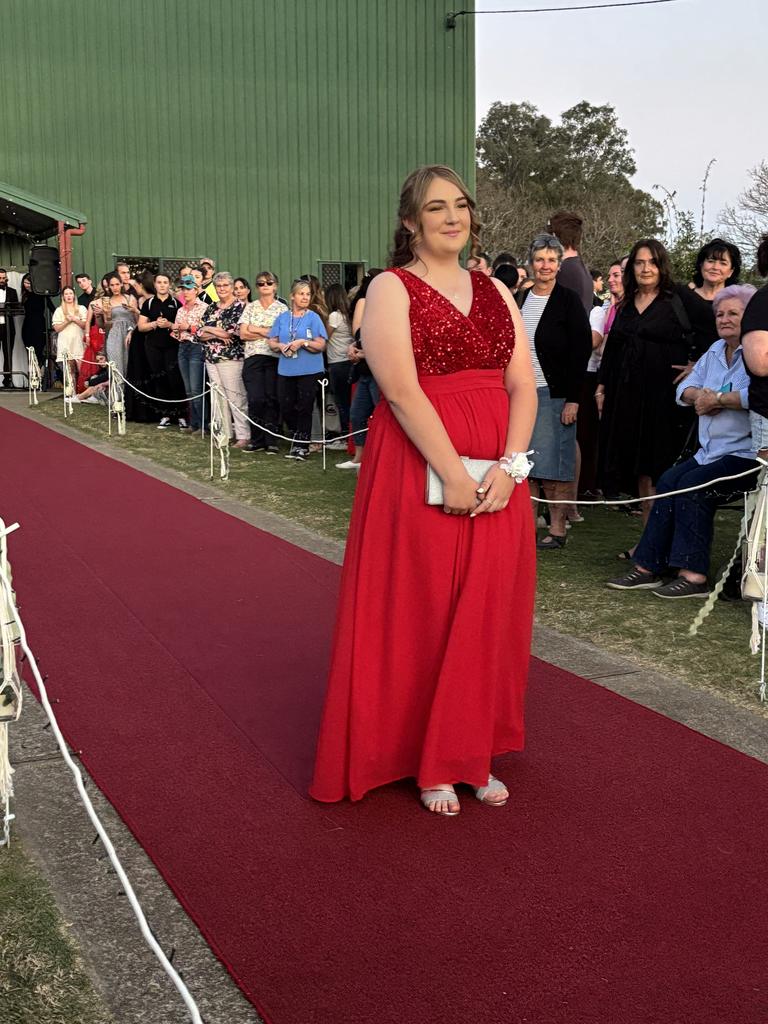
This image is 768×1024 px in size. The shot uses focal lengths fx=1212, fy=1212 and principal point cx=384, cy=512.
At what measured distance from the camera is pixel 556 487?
27.5ft

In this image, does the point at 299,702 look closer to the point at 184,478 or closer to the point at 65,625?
the point at 65,625

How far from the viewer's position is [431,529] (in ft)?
13.2

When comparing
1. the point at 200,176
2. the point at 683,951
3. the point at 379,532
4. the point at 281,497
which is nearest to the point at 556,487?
the point at 281,497

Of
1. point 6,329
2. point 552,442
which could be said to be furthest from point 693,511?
point 6,329

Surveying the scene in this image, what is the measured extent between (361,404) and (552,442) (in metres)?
4.69

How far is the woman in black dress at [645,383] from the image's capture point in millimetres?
7902

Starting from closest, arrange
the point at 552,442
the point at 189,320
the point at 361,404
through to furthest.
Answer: the point at 552,442 < the point at 361,404 < the point at 189,320

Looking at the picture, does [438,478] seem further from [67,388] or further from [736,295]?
[67,388]

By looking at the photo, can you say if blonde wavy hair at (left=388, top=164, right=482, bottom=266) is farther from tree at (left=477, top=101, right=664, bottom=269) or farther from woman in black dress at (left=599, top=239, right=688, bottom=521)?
tree at (left=477, top=101, right=664, bottom=269)

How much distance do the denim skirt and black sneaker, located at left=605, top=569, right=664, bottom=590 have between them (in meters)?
1.15

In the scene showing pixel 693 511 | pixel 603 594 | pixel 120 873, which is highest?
pixel 693 511

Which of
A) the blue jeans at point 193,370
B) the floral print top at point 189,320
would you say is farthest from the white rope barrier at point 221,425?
the blue jeans at point 193,370

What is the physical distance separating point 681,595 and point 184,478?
253 inches

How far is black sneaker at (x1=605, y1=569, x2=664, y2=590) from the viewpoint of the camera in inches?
283
